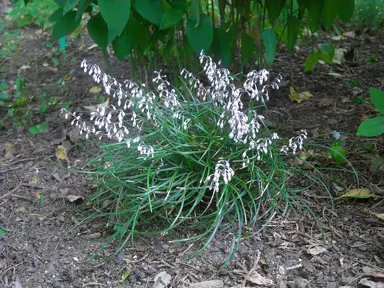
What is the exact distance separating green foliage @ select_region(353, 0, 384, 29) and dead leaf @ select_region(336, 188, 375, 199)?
2111 mm

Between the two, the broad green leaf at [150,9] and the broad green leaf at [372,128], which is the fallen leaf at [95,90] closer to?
the broad green leaf at [150,9]

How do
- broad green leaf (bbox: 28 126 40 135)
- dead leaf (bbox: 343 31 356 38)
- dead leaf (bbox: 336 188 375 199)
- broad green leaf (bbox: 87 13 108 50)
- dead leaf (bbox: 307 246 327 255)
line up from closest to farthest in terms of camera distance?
dead leaf (bbox: 307 246 327 255), dead leaf (bbox: 336 188 375 199), broad green leaf (bbox: 87 13 108 50), broad green leaf (bbox: 28 126 40 135), dead leaf (bbox: 343 31 356 38)

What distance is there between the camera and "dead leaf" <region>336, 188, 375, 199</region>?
254cm

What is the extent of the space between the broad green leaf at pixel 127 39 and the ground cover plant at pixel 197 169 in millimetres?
371

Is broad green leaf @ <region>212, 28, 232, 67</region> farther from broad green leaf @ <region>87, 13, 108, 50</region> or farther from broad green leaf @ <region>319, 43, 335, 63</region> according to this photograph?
broad green leaf @ <region>319, 43, 335, 63</region>

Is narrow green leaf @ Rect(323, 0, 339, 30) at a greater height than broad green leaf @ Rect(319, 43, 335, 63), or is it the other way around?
narrow green leaf @ Rect(323, 0, 339, 30)

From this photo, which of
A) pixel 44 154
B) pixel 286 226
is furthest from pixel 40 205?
pixel 286 226

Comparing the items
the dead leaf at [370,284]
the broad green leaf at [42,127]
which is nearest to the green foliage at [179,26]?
the broad green leaf at [42,127]

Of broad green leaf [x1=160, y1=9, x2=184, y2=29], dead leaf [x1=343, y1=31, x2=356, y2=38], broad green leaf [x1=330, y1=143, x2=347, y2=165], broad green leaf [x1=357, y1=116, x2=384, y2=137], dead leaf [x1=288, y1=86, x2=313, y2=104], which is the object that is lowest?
dead leaf [x1=343, y1=31, x2=356, y2=38]

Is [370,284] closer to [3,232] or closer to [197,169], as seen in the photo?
[197,169]

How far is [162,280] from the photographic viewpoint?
2.22m

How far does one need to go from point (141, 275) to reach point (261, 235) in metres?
0.53

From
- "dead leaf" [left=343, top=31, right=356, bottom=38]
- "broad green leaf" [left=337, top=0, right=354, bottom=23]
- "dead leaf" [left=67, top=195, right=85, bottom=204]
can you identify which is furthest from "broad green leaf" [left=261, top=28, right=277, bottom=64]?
"dead leaf" [left=343, top=31, right=356, bottom=38]

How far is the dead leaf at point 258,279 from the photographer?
217cm
